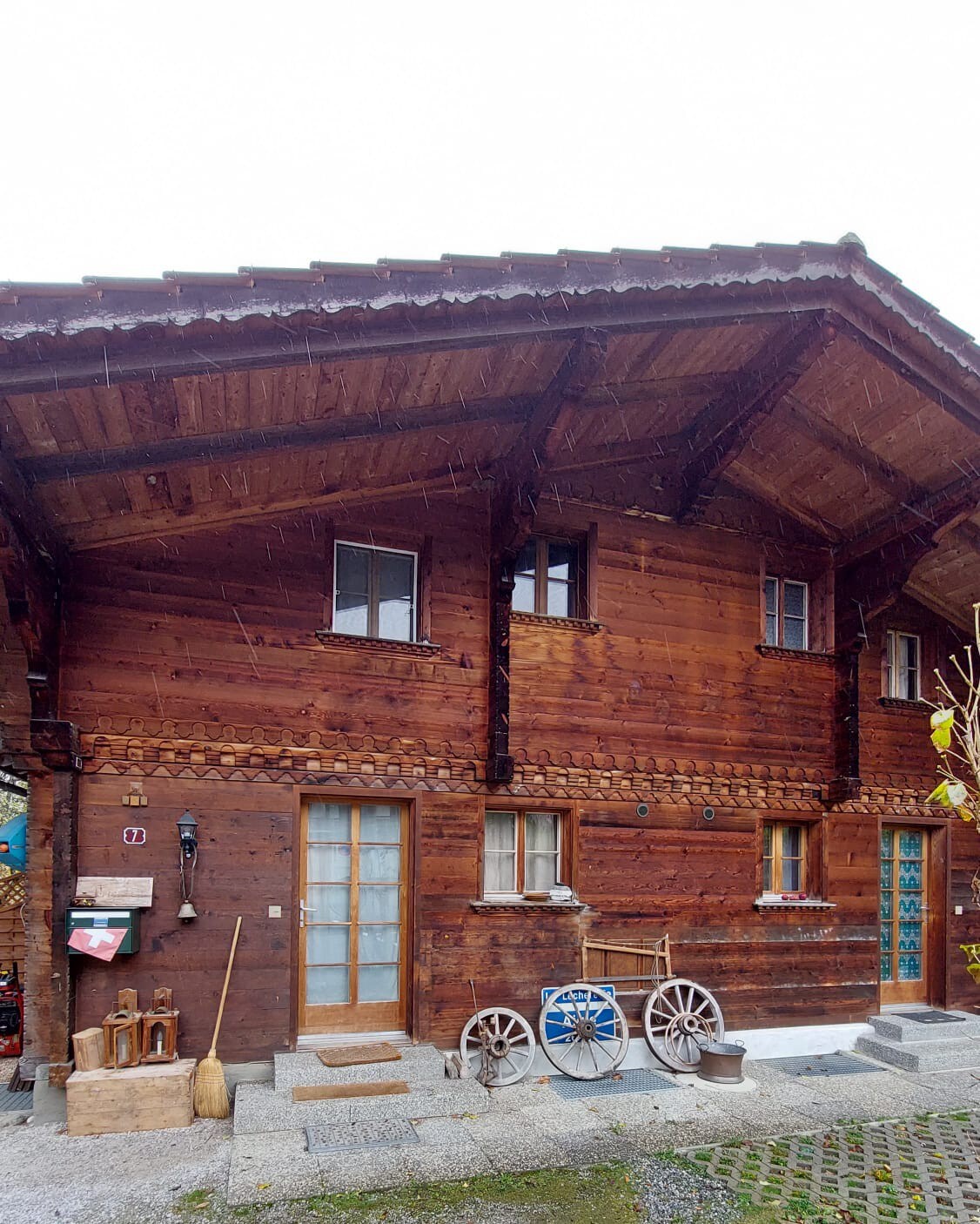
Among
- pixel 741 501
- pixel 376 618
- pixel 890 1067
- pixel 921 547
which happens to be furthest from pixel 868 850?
pixel 376 618

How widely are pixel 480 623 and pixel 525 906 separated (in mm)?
2649

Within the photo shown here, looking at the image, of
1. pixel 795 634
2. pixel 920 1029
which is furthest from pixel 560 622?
pixel 920 1029

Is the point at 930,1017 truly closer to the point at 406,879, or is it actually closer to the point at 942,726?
the point at 406,879

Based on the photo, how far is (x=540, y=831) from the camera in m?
9.02

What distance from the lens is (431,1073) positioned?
7250mm

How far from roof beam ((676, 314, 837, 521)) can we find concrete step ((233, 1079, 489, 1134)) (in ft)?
19.5

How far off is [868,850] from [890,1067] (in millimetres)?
2229

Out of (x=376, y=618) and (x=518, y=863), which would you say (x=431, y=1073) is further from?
(x=376, y=618)

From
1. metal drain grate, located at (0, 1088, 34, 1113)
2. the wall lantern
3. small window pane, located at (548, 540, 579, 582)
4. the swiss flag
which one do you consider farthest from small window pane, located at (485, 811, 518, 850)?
metal drain grate, located at (0, 1088, 34, 1113)

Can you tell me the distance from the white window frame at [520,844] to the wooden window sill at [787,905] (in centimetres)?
227

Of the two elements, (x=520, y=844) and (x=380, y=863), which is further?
(x=520, y=844)

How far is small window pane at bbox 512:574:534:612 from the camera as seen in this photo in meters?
9.32

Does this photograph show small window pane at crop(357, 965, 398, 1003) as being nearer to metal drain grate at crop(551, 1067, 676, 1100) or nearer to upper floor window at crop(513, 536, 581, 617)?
metal drain grate at crop(551, 1067, 676, 1100)

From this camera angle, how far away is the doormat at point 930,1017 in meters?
10.0
